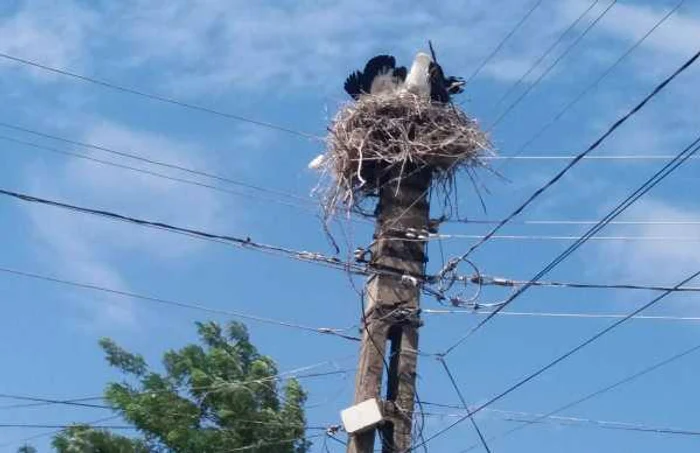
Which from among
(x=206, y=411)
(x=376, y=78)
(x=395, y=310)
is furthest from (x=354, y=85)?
(x=206, y=411)

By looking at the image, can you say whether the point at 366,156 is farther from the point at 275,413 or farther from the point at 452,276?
the point at 275,413

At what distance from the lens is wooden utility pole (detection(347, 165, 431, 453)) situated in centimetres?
1045

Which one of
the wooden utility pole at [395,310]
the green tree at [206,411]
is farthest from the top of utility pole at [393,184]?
the green tree at [206,411]

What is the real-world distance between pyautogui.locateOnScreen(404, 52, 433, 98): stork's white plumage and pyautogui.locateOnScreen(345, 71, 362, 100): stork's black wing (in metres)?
0.44

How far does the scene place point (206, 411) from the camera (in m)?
17.1

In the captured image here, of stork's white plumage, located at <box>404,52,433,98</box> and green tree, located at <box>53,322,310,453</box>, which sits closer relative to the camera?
stork's white plumage, located at <box>404,52,433,98</box>

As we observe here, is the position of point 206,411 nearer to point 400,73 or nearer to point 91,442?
point 91,442

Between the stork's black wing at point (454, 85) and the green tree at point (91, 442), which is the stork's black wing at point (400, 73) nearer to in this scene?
the stork's black wing at point (454, 85)

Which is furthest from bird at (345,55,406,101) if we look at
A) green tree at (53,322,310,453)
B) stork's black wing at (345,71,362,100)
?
green tree at (53,322,310,453)

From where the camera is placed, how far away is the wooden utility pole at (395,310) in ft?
34.3

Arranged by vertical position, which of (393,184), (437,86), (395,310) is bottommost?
(395,310)

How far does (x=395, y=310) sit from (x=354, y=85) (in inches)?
94.2

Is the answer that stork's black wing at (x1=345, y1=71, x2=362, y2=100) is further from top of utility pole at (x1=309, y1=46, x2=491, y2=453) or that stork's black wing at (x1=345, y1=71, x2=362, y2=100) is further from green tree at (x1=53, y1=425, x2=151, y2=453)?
green tree at (x1=53, y1=425, x2=151, y2=453)

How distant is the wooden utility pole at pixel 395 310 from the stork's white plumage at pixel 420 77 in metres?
0.77
